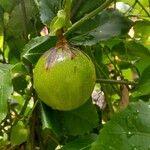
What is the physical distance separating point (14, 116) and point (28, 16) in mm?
180

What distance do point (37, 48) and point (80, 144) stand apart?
151 millimetres

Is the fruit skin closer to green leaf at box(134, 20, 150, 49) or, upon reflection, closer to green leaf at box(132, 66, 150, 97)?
green leaf at box(132, 66, 150, 97)

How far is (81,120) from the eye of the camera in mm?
799

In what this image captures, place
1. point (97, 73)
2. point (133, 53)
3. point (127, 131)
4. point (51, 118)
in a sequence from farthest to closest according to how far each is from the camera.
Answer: point (133, 53)
point (97, 73)
point (51, 118)
point (127, 131)

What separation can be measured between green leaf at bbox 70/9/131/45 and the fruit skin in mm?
84

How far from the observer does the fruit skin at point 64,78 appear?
0.63 metres

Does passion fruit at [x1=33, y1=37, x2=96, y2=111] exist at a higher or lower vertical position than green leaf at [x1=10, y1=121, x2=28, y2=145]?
higher

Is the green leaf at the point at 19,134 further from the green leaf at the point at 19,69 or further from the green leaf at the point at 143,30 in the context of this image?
the green leaf at the point at 143,30

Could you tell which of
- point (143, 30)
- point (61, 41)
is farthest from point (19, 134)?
point (143, 30)

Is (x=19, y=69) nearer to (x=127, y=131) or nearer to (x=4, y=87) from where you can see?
(x=4, y=87)

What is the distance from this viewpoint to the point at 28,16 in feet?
2.87

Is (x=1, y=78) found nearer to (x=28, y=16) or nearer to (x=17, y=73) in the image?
(x=17, y=73)

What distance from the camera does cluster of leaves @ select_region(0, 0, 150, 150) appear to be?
617 mm

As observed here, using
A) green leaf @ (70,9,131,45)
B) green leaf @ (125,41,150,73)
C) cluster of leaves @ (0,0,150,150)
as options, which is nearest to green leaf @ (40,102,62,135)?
cluster of leaves @ (0,0,150,150)
